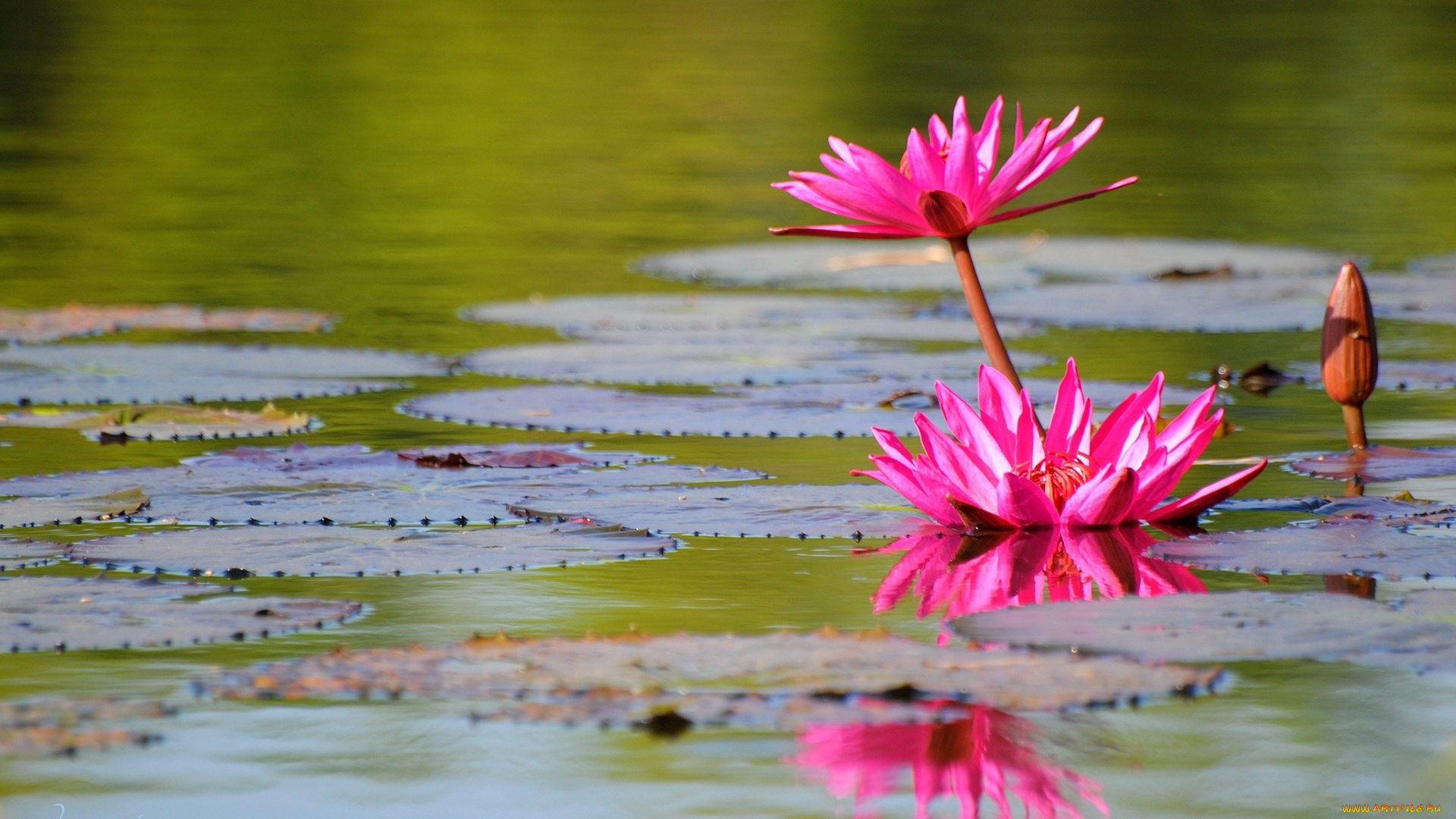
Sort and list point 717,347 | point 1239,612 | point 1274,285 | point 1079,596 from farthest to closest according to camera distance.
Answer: point 1274,285 → point 717,347 → point 1079,596 → point 1239,612

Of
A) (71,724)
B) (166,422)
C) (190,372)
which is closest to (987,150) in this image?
(71,724)

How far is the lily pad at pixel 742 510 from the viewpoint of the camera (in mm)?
2969

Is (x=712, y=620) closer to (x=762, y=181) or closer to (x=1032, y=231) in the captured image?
(x=1032, y=231)

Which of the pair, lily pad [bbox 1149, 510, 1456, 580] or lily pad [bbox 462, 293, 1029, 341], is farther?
lily pad [bbox 462, 293, 1029, 341]

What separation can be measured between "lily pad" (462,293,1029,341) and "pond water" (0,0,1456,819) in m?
0.13

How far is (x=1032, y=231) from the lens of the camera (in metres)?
8.66

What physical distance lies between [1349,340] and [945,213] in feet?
2.99

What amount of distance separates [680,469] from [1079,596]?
39.3 inches

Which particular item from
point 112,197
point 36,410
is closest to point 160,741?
point 36,410

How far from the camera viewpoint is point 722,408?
13.3 feet

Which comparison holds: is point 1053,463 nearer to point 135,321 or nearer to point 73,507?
point 73,507

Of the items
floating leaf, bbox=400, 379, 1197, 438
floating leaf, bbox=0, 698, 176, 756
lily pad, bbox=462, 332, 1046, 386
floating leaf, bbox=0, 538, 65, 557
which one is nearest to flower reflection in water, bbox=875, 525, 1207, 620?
floating leaf, bbox=400, 379, 1197, 438

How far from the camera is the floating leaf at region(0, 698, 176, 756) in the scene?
76.4 inches

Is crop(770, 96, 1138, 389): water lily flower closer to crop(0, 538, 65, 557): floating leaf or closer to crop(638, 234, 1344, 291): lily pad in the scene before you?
crop(0, 538, 65, 557): floating leaf
